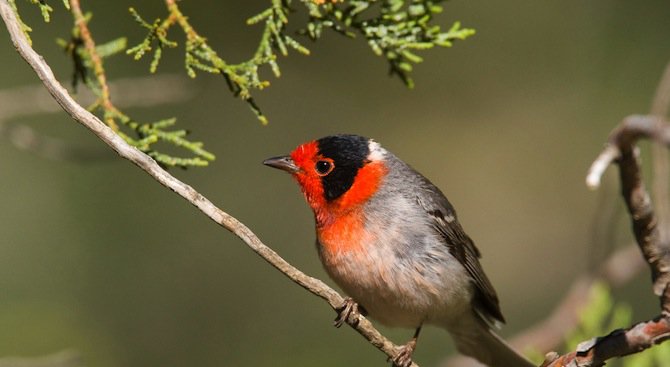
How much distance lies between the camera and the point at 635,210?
7.00 ft

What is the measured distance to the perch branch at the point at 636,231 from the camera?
197 centimetres

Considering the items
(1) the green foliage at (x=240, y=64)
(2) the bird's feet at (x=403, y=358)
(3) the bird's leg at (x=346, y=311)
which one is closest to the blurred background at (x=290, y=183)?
(1) the green foliage at (x=240, y=64)

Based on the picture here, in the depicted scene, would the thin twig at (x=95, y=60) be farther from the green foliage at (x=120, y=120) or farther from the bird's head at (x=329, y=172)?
the bird's head at (x=329, y=172)

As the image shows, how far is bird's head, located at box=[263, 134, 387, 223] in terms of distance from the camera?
4.00 m

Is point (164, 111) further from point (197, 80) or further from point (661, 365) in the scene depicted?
point (661, 365)

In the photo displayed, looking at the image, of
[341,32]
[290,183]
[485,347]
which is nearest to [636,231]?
[341,32]

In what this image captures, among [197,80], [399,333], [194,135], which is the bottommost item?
[399,333]

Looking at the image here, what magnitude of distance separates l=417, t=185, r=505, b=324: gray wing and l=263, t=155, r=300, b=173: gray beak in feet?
2.00

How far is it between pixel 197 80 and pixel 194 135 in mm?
429

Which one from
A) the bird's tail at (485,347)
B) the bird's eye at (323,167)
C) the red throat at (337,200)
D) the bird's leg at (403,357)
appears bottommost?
the bird's tail at (485,347)

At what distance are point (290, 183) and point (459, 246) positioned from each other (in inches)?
145

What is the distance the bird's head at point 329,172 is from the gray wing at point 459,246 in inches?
11.7

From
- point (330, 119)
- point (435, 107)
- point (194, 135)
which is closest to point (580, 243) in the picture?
point (435, 107)

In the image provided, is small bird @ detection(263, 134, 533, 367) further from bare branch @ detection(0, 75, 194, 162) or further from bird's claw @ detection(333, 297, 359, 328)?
bare branch @ detection(0, 75, 194, 162)
